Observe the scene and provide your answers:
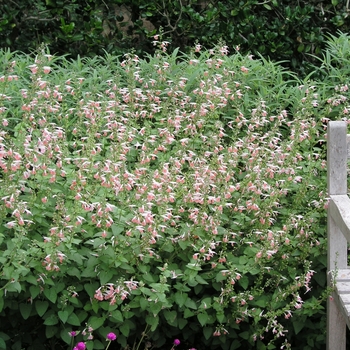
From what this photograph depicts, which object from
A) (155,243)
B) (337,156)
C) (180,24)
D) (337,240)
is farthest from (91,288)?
(180,24)

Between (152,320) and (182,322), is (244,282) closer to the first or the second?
(182,322)

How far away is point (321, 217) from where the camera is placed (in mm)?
3842

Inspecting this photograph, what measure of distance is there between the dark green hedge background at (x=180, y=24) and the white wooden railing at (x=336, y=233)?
9.46 feet

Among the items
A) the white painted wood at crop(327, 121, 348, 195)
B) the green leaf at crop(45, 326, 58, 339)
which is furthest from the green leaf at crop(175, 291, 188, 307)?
the white painted wood at crop(327, 121, 348, 195)

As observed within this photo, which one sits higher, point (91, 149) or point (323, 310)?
point (91, 149)

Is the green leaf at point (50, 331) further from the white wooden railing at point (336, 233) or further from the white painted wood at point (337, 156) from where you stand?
the white painted wood at point (337, 156)

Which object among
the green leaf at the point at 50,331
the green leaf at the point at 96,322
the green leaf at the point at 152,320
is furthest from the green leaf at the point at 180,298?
the green leaf at the point at 50,331

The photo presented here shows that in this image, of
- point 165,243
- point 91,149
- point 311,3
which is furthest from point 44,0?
point 165,243

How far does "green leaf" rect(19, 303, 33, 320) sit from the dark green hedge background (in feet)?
10.7

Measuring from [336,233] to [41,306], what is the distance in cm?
133

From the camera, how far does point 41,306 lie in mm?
3254

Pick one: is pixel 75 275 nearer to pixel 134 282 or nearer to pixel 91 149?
pixel 134 282

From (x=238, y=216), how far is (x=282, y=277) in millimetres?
348

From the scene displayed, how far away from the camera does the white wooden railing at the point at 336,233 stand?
337cm
